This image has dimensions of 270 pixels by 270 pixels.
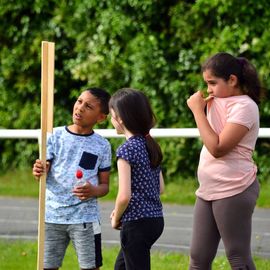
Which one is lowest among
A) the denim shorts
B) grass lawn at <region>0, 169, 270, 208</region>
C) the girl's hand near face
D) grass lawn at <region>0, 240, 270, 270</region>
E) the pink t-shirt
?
grass lawn at <region>0, 169, 270, 208</region>

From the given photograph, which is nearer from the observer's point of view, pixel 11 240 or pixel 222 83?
pixel 222 83

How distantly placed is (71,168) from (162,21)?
795 centimetres

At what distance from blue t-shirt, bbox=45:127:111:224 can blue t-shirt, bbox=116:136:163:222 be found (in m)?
0.65

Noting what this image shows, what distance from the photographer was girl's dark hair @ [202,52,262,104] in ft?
19.2

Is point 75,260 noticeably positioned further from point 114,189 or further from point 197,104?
point 114,189

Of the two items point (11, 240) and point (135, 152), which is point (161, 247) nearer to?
point (11, 240)

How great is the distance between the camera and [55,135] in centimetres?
642

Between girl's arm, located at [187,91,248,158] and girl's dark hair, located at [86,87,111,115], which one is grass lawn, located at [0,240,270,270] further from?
girl's arm, located at [187,91,248,158]

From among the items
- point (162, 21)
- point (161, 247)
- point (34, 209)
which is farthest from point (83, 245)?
point (162, 21)

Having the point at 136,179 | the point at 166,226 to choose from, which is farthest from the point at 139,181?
the point at 166,226

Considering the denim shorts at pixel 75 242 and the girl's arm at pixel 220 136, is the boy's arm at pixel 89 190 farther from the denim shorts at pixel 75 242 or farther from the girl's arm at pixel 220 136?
the girl's arm at pixel 220 136

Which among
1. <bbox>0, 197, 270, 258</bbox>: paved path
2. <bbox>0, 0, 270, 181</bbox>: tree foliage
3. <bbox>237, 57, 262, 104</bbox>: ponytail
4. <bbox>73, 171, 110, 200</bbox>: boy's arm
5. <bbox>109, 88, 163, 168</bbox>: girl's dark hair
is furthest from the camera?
<bbox>0, 0, 270, 181</bbox>: tree foliage

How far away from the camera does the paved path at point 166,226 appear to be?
29.9ft

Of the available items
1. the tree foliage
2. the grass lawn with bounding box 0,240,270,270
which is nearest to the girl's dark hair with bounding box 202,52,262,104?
the grass lawn with bounding box 0,240,270,270
